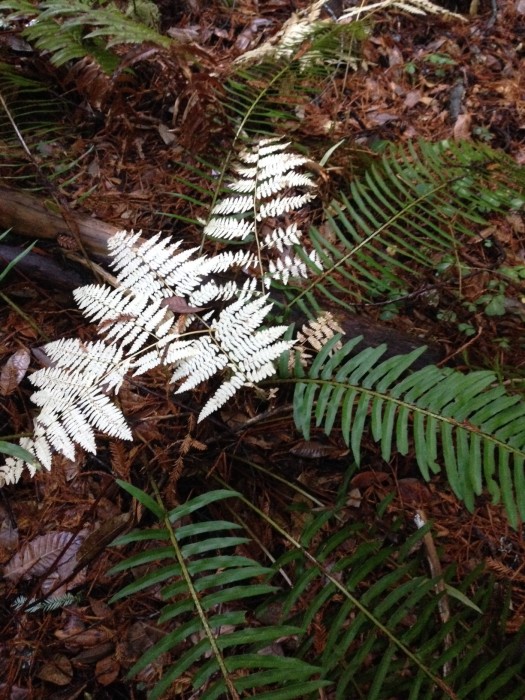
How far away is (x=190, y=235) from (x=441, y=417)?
4.51 feet

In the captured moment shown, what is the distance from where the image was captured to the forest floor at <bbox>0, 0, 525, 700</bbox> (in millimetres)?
1645

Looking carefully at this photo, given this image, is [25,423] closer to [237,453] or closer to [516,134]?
[237,453]

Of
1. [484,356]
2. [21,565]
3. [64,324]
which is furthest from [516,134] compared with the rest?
[21,565]

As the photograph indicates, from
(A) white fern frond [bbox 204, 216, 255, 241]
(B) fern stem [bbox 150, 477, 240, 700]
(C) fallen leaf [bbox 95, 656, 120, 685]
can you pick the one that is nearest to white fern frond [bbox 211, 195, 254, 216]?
(A) white fern frond [bbox 204, 216, 255, 241]

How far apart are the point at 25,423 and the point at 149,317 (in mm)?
645

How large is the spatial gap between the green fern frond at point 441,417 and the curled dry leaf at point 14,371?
104 cm

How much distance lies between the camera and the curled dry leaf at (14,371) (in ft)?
6.10

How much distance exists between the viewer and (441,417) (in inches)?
61.2

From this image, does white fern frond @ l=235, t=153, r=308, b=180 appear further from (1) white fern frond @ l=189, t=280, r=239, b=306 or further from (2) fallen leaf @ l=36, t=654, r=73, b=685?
(2) fallen leaf @ l=36, t=654, r=73, b=685

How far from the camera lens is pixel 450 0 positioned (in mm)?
3285

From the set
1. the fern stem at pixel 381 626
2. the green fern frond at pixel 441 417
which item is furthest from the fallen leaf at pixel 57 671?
the green fern frond at pixel 441 417

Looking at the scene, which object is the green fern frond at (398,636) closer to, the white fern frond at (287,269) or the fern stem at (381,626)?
the fern stem at (381,626)

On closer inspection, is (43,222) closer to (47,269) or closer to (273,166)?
(47,269)

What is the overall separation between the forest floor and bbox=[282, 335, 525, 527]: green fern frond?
25cm
